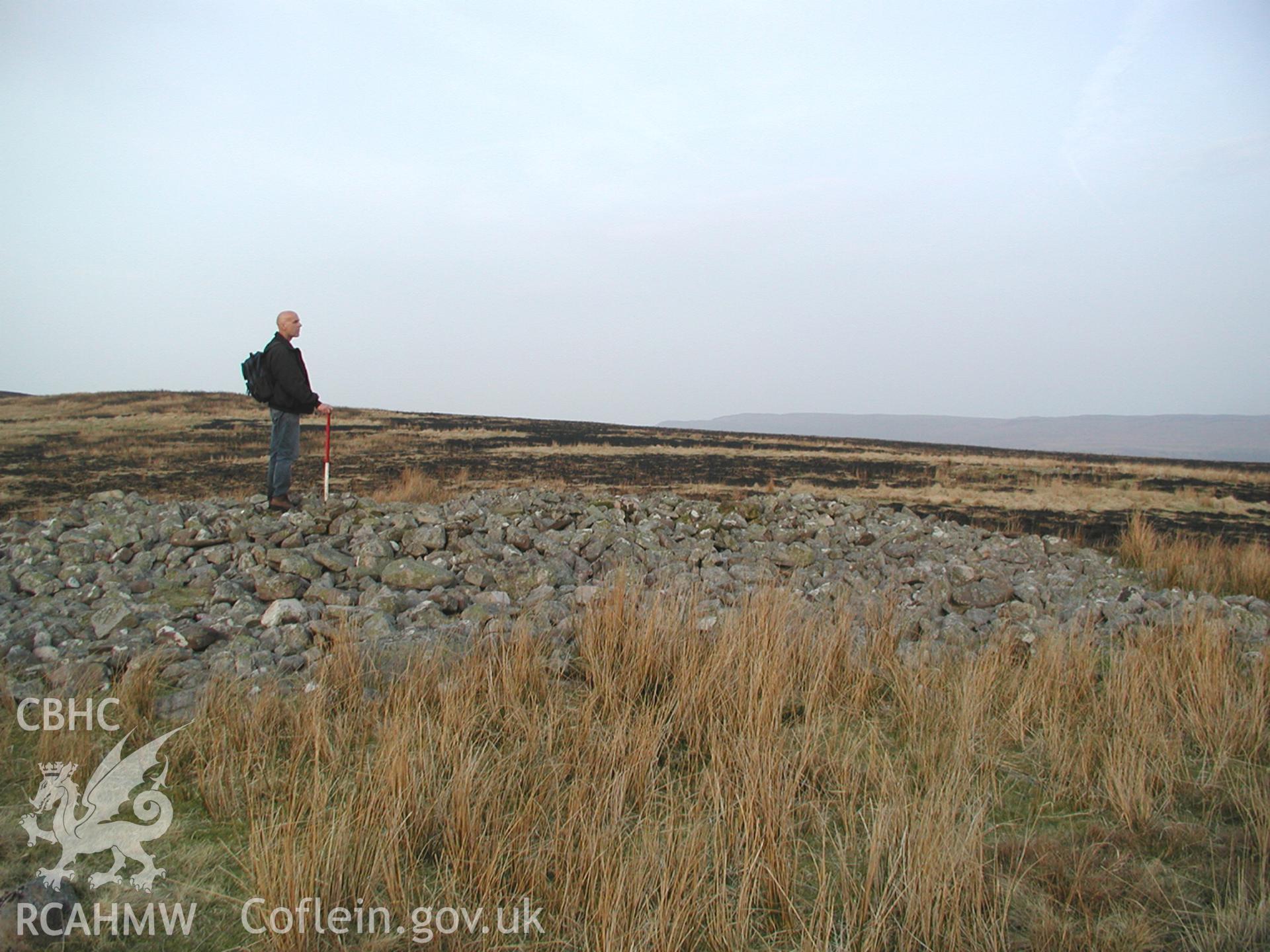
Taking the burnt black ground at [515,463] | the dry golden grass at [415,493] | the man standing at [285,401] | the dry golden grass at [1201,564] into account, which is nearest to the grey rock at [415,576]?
the man standing at [285,401]

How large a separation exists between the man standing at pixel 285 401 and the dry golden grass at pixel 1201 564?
10077mm

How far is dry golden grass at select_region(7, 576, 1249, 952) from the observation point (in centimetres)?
265

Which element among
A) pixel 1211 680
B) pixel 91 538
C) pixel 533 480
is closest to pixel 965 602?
pixel 1211 680

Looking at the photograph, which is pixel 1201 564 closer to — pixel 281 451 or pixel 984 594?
pixel 984 594

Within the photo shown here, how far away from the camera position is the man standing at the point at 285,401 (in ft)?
27.7

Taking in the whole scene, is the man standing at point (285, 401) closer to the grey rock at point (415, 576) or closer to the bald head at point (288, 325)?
the bald head at point (288, 325)

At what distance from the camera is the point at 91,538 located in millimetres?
7629

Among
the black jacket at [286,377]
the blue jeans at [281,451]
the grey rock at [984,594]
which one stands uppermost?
the black jacket at [286,377]

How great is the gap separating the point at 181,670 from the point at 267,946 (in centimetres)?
291

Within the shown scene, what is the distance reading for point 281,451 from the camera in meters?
8.79

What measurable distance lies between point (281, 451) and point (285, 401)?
64 centimetres

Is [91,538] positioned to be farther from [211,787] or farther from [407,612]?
[211,787]

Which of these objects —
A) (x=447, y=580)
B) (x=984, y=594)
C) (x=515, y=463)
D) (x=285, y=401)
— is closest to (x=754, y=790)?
(x=447, y=580)

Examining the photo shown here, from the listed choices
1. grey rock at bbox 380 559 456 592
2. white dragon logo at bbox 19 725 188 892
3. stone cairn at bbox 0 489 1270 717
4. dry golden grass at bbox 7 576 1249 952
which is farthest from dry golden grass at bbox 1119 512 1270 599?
white dragon logo at bbox 19 725 188 892
